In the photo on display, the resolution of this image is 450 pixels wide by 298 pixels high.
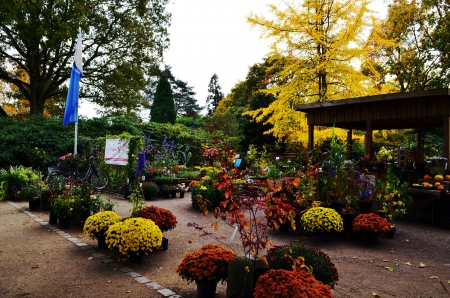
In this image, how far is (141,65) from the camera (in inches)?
733

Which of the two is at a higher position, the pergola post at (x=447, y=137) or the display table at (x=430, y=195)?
the pergola post at (x=447, y=137)

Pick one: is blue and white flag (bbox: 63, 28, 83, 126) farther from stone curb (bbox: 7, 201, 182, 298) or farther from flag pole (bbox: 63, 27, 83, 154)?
stone curb (bbox: 7, 201, 182, 298)

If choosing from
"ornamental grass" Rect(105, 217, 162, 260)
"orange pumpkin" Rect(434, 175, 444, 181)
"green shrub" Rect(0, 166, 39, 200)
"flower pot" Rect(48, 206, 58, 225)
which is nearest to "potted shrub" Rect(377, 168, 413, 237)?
"orange pumpkin" Rect(434, 175, 444, 181)

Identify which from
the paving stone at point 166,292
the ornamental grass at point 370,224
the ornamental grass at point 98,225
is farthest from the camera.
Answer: the ornamental grass at point 370,224

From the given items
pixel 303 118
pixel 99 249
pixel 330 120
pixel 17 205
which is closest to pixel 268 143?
pixel 303 118

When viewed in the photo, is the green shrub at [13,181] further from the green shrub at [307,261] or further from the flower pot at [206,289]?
the green shrub at [307,261]

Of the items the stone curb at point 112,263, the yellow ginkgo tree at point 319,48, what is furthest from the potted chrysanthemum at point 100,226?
the yellow ginkgo tree at point 319,48

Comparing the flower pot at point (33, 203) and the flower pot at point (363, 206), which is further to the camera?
the flower pot at point (33, 203)

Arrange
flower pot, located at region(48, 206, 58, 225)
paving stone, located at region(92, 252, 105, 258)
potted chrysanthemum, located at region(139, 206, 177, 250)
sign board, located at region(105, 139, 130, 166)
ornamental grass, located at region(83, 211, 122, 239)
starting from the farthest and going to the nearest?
sign board, located at region(105, 139, 130, 166)
flower pot, located at region(48, 206, 58, 225)
potted chrysanthemum, located at region(139, 206, 177, 250)
ornamental grass, located at region(83, 211, 122, 239)
paving stone, located at region(92, 252, 105, 258)

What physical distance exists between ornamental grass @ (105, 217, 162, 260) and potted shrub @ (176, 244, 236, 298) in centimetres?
103

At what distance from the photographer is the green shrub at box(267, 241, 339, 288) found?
302cm

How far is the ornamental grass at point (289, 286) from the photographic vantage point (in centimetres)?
233

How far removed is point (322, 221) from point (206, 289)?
270 cm

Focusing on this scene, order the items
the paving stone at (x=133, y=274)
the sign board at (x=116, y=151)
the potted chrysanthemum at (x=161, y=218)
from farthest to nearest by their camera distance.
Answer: the sign board at (x=116, y=151) < the potted chrysanthemum at (x=161, y=218) < the paving stone at (x=133, y=274)
